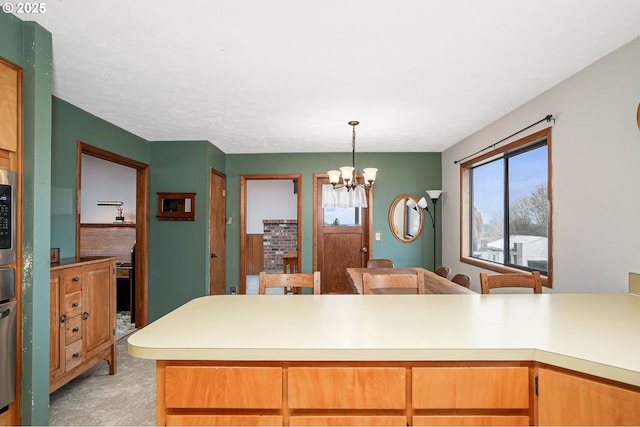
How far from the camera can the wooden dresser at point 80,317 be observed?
2.19m

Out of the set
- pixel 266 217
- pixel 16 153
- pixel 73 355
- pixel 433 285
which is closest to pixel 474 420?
pixel 433 285

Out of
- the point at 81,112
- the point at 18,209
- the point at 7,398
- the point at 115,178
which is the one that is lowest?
the point at 7,398

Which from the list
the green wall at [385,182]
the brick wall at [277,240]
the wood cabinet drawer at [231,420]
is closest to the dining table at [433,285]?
the wood cabinet drawer at [231,420]

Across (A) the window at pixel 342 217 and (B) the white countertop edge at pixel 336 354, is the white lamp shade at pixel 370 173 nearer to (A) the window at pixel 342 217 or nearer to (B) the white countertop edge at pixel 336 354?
(A) the window at pixel 342 217

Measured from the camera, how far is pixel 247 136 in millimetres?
3994

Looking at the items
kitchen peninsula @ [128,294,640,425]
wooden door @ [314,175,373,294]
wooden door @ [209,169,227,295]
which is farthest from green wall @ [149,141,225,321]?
kitchen peninsula @ [128,294,640,425]

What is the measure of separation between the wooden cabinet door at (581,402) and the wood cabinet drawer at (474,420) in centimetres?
6

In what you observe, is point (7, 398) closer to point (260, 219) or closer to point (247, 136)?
point (247, 136)

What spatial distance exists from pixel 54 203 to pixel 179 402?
2591 millimetres

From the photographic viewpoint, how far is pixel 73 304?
2.34 metres

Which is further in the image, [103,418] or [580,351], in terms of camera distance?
[103,418]

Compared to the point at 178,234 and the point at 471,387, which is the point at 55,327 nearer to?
the point at 178,234

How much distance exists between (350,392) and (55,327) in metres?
2.18

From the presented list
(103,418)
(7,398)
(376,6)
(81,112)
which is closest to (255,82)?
(376,6)
